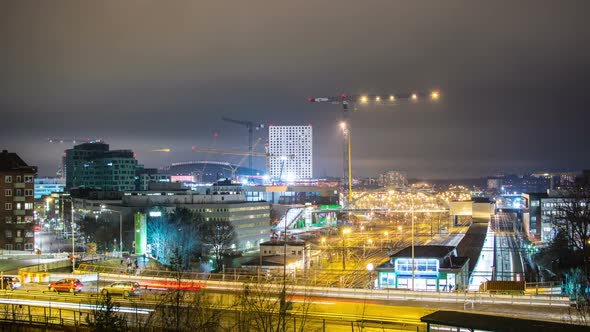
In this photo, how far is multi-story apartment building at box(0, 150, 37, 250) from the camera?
37562mm

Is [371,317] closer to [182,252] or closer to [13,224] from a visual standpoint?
[182,252]

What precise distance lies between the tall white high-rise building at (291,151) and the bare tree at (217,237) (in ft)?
420

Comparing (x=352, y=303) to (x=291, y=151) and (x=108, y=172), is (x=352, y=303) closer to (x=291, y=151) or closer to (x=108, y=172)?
(x=108, y=172)

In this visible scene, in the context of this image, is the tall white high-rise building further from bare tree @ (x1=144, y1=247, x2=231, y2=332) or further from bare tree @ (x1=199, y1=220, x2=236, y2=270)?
bare tree @ (x1=144, y1=247, x2=231, y2=332)

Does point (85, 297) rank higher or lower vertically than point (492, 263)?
higher

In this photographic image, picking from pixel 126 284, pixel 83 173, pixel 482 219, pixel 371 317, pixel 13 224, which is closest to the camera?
pixel 371 317

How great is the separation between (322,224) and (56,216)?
3655 centimetres

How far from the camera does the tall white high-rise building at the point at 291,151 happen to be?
602 feet

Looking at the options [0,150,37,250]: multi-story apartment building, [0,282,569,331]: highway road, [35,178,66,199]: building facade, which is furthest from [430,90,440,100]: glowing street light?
[0,282,569,331]: highway road

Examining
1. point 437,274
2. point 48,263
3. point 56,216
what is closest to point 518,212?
point 56,216

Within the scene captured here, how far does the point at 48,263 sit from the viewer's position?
24.8 metres

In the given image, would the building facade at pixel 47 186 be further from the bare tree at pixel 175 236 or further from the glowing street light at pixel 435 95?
the bare tree at pixel 175 236

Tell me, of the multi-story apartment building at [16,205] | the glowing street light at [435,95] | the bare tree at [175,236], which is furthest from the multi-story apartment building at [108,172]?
the multi-story apartment building at [16,205]

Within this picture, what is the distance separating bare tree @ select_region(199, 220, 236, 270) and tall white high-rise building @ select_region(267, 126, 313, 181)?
128 m
